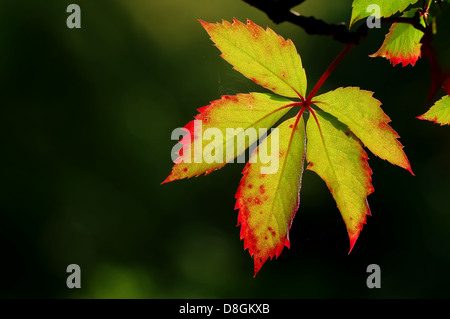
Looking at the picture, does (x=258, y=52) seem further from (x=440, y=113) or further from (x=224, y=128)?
(x=440, y=113)

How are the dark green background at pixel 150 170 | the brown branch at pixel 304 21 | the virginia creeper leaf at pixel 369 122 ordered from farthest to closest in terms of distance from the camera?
1. the dark green background at pixel 150 170
2. the virginia creeper leaf at pixel 369 122
3. the brown branch at pixel 304 21

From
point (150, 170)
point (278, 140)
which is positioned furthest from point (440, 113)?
point (150, 170)

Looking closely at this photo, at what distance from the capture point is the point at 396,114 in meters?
4.46

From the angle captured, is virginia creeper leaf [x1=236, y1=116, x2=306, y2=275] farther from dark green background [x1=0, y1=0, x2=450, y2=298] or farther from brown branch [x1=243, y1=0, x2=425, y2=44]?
dark green background [x1=0, y1=0, x2=450, y2=298]

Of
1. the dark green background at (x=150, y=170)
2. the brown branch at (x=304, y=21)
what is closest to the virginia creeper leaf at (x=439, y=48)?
the brown branch at (x=304, y=21)

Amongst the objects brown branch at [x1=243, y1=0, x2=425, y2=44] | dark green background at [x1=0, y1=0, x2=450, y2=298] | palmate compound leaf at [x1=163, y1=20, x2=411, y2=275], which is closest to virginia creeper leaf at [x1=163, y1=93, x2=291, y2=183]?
palmate compound leaf at [x1=163, y1=20, x2=411, y2=275]

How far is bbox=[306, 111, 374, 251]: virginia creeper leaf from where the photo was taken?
43 centimetres

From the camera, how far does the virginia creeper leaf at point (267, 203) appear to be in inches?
17.2

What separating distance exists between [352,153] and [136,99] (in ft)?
14.7

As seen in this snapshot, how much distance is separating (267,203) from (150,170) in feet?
13.7

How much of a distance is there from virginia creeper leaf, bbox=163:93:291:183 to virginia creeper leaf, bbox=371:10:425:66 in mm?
163

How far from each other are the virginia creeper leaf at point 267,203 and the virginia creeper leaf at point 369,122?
76mm

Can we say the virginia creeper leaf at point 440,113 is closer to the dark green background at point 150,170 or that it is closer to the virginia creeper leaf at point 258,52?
the virginia creeper leaf at point 258,52

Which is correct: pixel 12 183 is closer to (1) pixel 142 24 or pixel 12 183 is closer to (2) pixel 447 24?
(1) pixel 142 24
